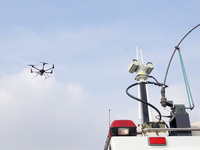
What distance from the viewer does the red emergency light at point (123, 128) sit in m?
4.80

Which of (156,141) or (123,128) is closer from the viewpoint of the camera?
(156,141)

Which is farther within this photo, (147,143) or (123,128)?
(123,128)

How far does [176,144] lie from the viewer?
15.2 feet

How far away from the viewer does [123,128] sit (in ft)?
15.9

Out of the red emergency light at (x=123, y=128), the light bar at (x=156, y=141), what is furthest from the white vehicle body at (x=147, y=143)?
the red emergency light at (x=123, y=128)

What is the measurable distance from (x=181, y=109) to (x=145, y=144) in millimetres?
1759

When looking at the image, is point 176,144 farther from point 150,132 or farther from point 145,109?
point 145,109

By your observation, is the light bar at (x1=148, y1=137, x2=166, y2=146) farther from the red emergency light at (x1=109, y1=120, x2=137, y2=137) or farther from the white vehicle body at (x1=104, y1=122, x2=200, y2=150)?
the red emergency light at (x1=109, y1=120, x2=137, y2=137)

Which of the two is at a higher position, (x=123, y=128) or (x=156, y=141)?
(x=123, y=128)

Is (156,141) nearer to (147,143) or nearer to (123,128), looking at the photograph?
(147,143)

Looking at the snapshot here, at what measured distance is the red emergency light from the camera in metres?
4.80

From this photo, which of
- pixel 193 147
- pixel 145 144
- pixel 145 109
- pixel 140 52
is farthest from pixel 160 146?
pixel 140 52

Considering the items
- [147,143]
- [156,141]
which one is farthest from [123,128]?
[156,141]

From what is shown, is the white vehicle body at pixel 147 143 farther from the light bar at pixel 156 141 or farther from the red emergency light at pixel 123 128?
the red emergency light at pixel 123 128
